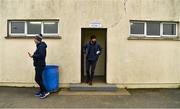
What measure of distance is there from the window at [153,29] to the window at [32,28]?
318cm

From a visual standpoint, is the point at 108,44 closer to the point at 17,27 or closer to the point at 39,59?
the point at 39,59

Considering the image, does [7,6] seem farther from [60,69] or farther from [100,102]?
[100,102]

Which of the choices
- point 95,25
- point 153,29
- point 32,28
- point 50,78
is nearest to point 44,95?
point 50,78

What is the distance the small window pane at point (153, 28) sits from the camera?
1098cm

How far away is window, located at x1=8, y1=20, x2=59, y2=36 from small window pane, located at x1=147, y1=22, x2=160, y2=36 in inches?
147

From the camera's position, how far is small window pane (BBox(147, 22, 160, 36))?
432 inches

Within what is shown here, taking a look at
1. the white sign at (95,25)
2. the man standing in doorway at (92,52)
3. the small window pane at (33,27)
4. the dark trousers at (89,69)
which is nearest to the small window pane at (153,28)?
the white sign at (95,25)

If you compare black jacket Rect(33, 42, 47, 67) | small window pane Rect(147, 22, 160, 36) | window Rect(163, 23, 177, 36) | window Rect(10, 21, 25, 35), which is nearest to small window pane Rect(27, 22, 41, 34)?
window Rect(10, 21, 25, 35)

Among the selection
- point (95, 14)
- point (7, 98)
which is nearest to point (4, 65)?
point (7, 98)

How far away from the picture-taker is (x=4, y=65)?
10.8m

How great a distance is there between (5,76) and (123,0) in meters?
5.59

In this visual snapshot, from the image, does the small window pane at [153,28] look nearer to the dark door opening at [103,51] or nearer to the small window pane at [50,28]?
the dark door opening at [103,51]

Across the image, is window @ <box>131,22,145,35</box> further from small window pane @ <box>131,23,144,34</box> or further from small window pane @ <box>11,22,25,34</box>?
small window pane @ <box>11,22,25,34</box>

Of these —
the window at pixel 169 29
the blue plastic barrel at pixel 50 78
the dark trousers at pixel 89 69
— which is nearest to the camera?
the blue plastic barrel at pixel 50 78
